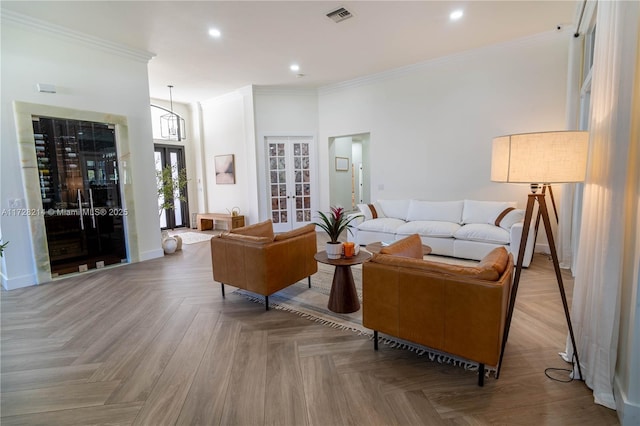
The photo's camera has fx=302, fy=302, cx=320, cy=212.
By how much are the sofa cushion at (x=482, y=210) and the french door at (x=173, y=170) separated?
648cm

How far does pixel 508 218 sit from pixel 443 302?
316 cm

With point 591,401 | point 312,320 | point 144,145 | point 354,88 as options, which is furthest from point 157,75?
point 591,401

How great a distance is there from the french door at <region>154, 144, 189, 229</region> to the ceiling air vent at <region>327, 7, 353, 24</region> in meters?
5.57

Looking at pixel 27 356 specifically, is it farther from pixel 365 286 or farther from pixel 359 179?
pixel 359 179

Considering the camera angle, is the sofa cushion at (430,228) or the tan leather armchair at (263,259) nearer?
the tan leather armchair at (263,259)

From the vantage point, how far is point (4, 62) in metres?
3.62

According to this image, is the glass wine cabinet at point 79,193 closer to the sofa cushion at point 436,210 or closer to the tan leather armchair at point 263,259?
the tan leather armchair at point 263,259

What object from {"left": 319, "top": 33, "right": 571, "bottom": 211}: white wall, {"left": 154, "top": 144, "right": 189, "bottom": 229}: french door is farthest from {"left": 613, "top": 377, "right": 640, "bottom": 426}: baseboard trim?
{"left": 154, "top": 144, "right": 189, "bottom": 229}: french door

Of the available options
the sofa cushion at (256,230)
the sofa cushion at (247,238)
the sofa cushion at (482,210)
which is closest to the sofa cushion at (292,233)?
the sofa cushion at (247,238)

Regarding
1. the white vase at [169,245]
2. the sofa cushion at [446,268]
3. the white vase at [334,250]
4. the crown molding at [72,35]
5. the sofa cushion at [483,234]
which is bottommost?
the white vase at [169,245]

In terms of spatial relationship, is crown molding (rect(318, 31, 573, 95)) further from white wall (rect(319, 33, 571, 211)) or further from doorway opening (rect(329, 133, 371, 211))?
doorway opening (rect(329, 133, 371, 211))

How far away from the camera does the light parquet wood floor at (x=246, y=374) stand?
69.1 inches

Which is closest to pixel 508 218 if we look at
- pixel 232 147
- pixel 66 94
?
pixel 232 147

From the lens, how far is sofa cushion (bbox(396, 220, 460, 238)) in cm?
460
